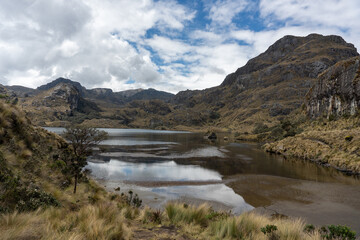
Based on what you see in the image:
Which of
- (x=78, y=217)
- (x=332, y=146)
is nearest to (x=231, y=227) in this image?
(x=78, y=217)

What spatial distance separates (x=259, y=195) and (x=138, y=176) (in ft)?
53.6

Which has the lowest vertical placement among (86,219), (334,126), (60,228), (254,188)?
(254,188)

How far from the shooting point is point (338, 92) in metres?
63.8

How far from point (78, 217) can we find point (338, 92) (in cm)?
8001

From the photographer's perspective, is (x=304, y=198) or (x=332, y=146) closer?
(x=304, y=198)

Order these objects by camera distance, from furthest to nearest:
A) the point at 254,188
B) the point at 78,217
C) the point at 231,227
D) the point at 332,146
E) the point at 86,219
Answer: the point at 332,146
the point at 254,188
the point at 231,227
the point at 78,217
the point at 86,219

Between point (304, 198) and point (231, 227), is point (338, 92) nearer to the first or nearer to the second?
point (304, 198)

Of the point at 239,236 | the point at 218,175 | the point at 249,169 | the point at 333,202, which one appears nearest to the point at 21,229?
the point at 239,236

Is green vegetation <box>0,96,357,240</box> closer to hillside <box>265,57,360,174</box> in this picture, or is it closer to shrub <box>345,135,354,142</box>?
hillside <box>265,57,360,174</box>

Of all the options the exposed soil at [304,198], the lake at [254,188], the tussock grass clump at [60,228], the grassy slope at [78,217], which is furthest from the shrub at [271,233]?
the lake at [254,188]

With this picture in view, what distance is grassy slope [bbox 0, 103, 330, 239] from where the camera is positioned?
5441mm

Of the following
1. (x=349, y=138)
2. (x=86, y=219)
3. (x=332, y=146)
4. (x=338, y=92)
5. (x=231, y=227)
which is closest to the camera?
(x=86, y=219)

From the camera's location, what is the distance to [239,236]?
23.9ft

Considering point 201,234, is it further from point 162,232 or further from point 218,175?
point 218,175
